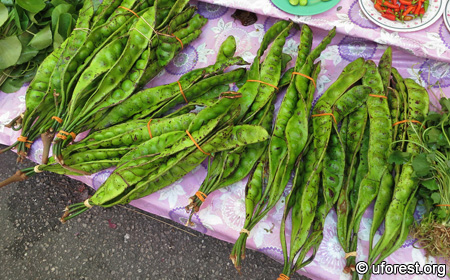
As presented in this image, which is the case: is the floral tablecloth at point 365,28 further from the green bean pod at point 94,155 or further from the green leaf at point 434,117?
the green bean pod at point 94,155

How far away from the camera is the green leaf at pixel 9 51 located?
2500 mm

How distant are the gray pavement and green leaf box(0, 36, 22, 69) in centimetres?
116

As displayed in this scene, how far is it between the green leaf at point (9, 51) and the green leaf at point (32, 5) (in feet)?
0.83

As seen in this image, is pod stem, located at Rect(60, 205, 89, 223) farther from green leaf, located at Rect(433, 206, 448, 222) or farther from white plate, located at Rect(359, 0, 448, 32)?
white plate, located at Rect(359, 0, 448, 32)

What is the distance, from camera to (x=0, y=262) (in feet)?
9.71

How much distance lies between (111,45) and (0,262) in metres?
2.28

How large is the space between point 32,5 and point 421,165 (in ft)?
9.36

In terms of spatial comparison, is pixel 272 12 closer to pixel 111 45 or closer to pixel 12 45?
pixel 111 45

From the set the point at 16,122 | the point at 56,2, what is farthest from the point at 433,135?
the point at 56,2

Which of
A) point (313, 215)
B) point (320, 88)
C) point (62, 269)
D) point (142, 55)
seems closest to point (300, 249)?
point (313, 215)

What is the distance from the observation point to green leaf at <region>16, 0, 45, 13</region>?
244 cm

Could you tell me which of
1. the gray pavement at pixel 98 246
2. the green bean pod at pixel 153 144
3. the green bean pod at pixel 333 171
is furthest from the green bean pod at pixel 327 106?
the gray pavement at pixel 98 246

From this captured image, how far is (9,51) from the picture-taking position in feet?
8.24

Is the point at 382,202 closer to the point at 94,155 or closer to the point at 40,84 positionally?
the point at 94,155
